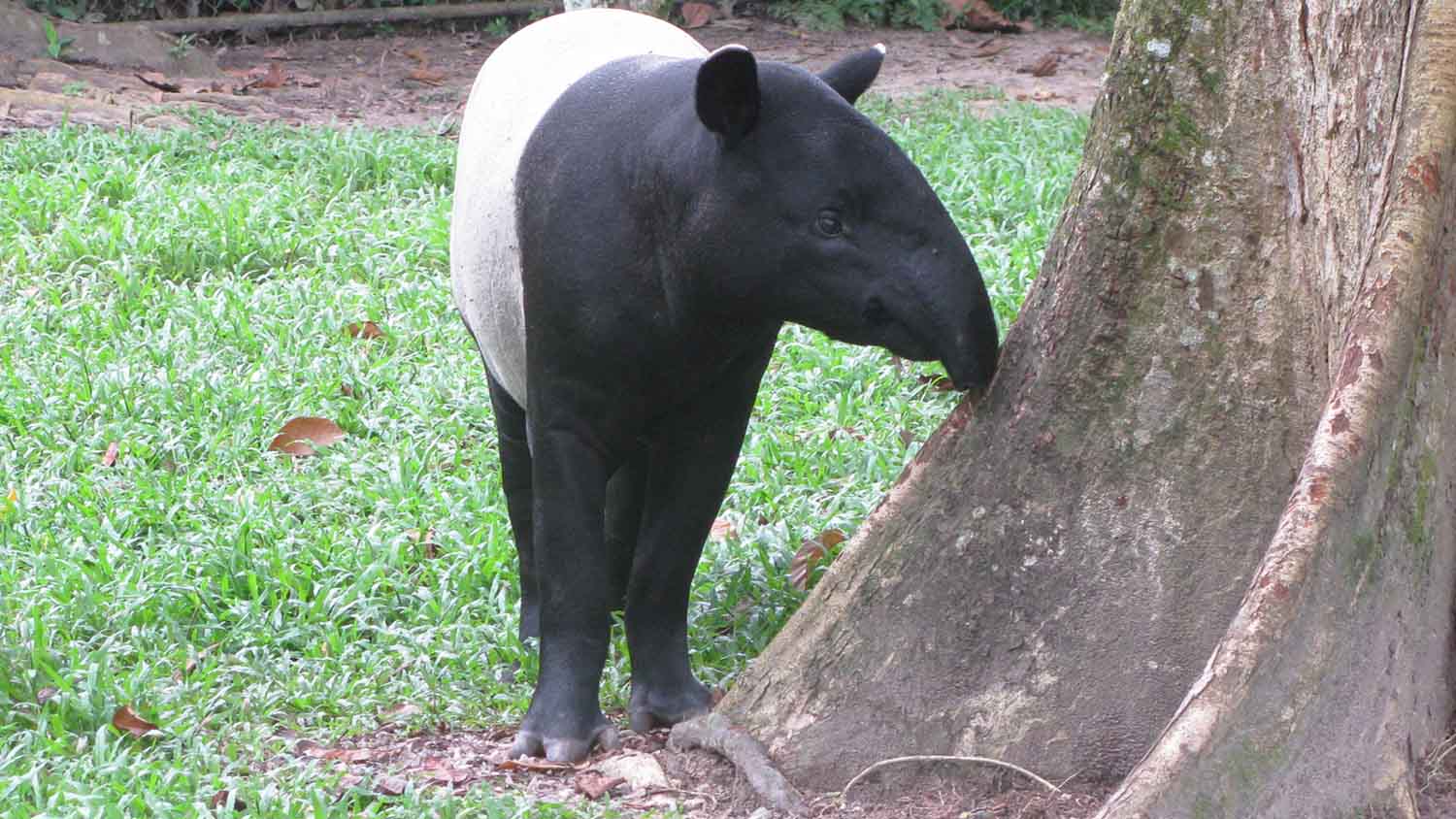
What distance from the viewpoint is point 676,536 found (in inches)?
165

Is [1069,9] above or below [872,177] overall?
below

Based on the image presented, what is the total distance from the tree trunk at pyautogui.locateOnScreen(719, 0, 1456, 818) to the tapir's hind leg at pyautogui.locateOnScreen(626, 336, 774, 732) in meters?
0.45

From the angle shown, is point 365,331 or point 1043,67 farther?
point 1043,67

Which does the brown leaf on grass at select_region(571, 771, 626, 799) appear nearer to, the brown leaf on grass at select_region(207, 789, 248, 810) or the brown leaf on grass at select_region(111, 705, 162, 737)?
the brown leaf on grass at select_region(207, 789, 248, 810)

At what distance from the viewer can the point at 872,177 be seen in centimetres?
338

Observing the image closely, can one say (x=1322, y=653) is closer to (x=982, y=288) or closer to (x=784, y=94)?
(x=982, y=288)

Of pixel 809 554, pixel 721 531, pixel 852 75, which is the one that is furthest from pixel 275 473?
pixel 852 75

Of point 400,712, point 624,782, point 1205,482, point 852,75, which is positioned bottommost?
point 400,712

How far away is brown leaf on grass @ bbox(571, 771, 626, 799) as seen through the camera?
3.68 m

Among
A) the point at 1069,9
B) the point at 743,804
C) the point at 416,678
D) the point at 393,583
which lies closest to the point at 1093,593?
the point at 743,804

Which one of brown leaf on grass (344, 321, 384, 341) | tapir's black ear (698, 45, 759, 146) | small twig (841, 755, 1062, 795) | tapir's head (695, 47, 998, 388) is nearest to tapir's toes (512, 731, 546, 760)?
small twig (841, 755, 1062, 795)

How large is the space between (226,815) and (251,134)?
697 centimetres

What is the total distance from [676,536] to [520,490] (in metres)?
0.60

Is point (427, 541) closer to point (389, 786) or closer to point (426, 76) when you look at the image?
point (389, 786)
